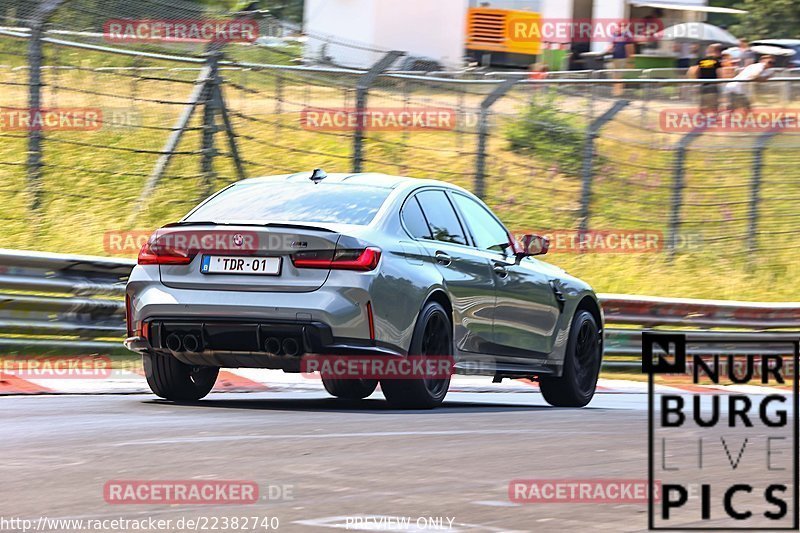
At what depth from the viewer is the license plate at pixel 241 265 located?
8.18 meters

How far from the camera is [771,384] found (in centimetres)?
1521

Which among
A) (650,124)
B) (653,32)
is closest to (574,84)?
(650,124)

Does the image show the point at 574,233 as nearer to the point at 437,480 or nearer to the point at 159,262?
the point at 159,262

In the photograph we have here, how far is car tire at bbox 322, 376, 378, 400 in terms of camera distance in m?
9.93

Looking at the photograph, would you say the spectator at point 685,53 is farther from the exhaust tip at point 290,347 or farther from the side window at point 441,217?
the exhaust tip at point 290,347

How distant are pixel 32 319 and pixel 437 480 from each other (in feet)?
19.0

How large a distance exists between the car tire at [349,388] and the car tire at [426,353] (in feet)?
3.54

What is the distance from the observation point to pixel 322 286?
8.12 m
